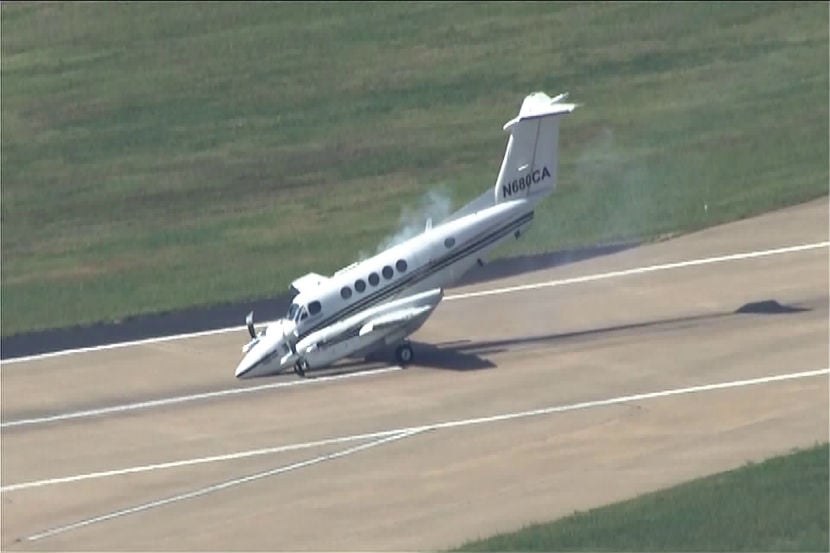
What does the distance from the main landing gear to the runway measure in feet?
1.17

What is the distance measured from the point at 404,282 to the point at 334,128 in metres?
19.1

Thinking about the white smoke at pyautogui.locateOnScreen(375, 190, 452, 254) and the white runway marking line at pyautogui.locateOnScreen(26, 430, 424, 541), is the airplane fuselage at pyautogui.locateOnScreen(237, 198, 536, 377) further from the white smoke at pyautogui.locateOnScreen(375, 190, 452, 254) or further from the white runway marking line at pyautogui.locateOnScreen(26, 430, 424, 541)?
the white smoke at pyautogui.locateOnScreen(375, 190, 452, 254)

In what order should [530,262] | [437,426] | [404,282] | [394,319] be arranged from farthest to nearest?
1. [530,262]
2. [404,282]
3. [394,319]
4. [437,426]

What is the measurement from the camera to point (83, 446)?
122 ft

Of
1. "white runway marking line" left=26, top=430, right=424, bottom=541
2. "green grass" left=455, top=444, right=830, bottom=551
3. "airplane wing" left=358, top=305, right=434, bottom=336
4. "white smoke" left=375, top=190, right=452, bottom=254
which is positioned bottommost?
"green grass" left=455, top=444, right=830, bottom=551

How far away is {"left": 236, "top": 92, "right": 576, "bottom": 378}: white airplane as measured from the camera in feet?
129

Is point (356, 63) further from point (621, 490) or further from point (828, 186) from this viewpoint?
point (621, 490)

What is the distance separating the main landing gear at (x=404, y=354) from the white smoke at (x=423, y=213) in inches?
319

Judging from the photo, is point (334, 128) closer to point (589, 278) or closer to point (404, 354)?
point (589, 278)

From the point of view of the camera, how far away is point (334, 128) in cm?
5831

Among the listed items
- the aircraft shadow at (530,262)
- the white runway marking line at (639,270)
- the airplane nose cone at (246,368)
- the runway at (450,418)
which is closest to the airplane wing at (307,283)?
the runway at (450,418)

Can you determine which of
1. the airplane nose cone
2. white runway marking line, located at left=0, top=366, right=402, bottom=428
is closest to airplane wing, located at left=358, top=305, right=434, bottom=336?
white runway marking line, located at left=0, top=366, right=402, bottom=428

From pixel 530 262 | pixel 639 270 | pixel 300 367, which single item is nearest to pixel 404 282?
pixel 300 367

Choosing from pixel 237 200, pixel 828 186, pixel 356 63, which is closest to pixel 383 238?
pixel 237 200
